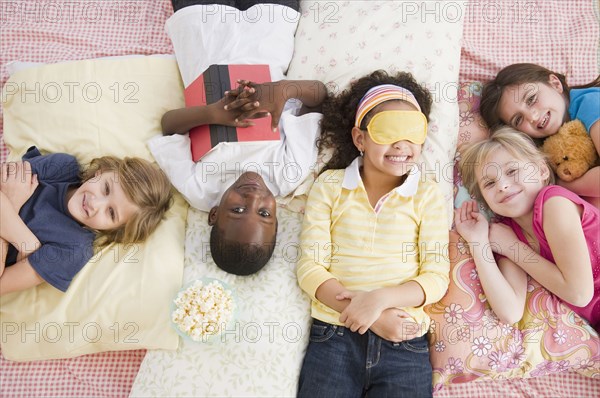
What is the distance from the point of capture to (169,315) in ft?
5.57

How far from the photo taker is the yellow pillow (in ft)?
5.66

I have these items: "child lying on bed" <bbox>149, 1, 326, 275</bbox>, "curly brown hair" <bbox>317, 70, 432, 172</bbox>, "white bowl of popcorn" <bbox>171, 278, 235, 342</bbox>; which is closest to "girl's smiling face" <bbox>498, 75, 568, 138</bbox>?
"curly brown hair" <bbox>317, 70, 432, 172</bbox>

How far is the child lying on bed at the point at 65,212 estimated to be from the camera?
1.72 meters

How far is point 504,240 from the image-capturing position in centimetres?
178

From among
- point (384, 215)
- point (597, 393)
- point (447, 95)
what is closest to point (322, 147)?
point (384, 215)

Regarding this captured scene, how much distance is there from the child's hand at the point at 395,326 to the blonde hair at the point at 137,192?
2.80ft

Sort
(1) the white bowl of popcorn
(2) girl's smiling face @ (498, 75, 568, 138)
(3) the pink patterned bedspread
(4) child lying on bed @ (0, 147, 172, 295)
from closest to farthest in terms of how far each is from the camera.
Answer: (1) the white bowl of popcorn
(4) child lying on bed @ (0, 147, 172, 295)
(2) girl's smiling face @ (498, 75, 568, 138)
(3) the pink patterned bedspread

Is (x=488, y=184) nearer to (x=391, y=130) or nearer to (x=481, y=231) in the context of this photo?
(x=481, y=231)

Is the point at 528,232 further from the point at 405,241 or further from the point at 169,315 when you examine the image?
the point at 169,315

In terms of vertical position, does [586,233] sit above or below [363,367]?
above

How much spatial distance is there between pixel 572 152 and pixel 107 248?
1.64 m

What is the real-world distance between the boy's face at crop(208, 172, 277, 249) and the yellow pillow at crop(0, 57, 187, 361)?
0.26 m

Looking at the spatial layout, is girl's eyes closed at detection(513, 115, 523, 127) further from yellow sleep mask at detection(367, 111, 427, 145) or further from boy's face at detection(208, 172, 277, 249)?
boy's face at detection(208, 172, 277, 249)

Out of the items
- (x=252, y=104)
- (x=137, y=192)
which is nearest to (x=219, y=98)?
(x=252, y=104)
